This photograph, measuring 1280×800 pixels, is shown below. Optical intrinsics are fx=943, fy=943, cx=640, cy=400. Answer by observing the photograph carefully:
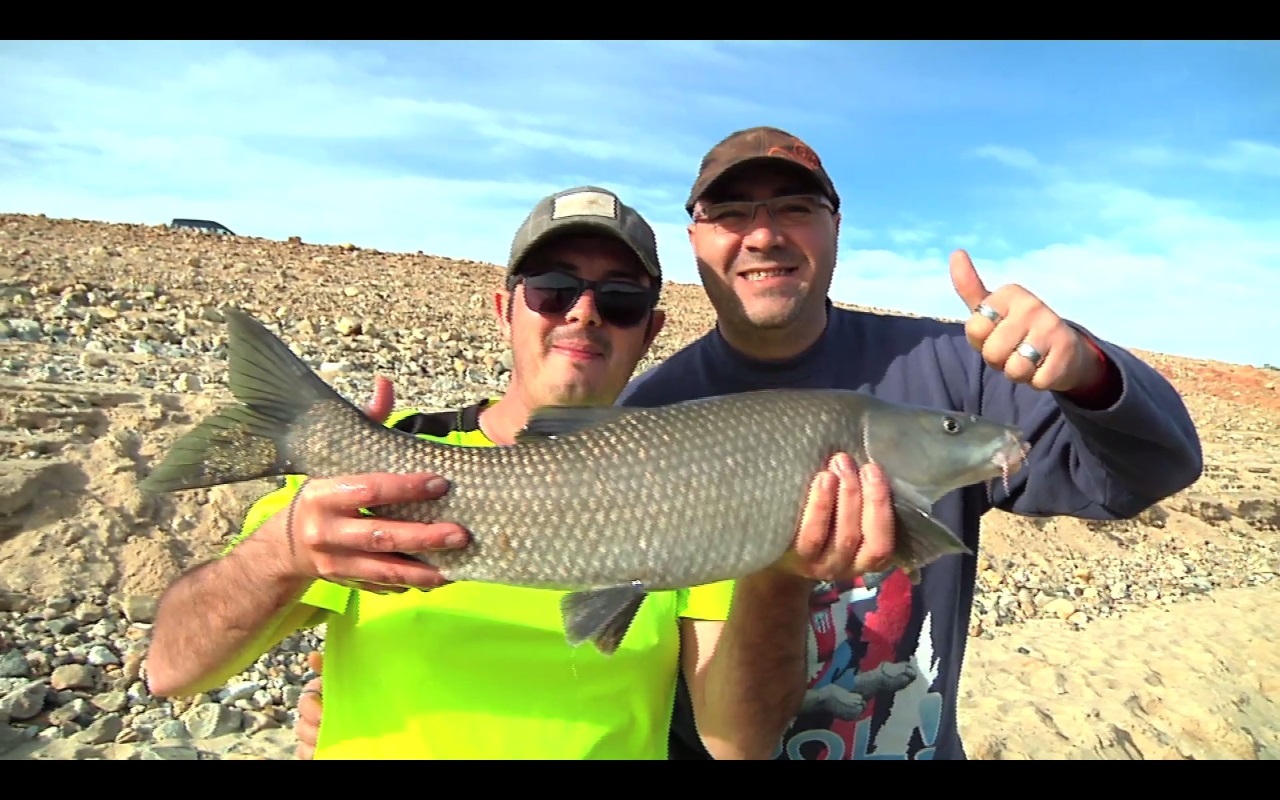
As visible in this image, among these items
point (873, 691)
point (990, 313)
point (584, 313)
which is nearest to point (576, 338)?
point (584, 313)

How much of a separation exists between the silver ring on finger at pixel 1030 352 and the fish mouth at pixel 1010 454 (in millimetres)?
439

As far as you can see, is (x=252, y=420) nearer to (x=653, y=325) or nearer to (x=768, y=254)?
(x=653, y=325)

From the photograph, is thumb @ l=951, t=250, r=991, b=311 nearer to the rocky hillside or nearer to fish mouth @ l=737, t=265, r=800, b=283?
fish mouth @ l=737, t=265, r=800, b=283

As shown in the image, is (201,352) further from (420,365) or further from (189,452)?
(189,452)

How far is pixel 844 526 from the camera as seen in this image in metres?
2.64

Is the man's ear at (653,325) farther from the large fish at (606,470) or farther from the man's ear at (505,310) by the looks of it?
the large fish at (606,470)

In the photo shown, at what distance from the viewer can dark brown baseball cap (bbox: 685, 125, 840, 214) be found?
3.65 m

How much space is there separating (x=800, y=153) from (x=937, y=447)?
4.59 ft

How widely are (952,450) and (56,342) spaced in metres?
9.16

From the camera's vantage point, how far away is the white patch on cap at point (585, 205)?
3348 millimetres

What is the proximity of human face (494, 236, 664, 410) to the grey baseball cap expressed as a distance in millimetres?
49

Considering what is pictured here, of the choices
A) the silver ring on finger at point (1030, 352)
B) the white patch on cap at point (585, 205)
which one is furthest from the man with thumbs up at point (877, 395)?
the white patch on cap at point (585, 205)
